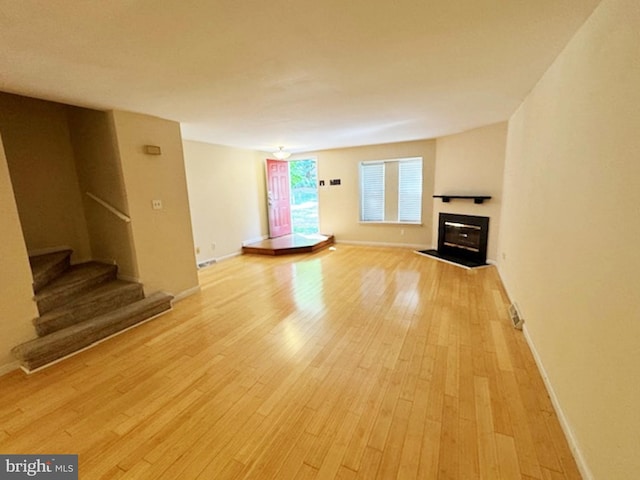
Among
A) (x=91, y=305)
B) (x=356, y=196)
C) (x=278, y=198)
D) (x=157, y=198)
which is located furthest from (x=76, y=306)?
(x=356, y=196)

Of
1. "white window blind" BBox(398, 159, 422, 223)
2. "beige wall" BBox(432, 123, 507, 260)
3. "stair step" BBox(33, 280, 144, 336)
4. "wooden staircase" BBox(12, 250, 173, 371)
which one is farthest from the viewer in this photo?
"white window blind" BBox(398, 159, 422, 223)

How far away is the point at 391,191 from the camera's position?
6.35 m

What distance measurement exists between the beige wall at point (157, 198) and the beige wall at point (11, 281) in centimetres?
94

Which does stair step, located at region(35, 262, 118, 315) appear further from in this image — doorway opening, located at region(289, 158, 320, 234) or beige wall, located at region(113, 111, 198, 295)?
doorway opening, located at region(289, 158, 320, 234)

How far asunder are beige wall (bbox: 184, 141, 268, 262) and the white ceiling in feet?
6.90

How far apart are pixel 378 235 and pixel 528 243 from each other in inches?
160

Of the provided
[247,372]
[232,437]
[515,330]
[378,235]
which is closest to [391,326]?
[515,330]

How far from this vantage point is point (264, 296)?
3791 mm

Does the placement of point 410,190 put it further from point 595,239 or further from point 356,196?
point 595,239

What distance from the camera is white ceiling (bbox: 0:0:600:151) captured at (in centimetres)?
141

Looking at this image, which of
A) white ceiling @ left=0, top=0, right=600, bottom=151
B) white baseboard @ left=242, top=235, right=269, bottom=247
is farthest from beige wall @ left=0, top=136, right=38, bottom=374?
white baseboard @ left=242, top=235, right=269, bottom=247

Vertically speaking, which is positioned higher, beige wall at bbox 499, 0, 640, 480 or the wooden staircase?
beige wall at bbox 499, 0, 640, 480

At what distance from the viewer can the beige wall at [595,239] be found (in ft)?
3.56

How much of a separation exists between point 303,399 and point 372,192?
535 cm
